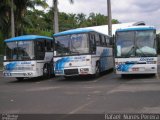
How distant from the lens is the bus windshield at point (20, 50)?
23875 mm

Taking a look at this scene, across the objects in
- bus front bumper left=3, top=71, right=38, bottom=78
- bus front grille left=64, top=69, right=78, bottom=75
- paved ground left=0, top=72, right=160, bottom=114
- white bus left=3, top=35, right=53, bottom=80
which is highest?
white bus left=3, top=35, right=53, bottom=80

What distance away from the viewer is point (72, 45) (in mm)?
22688

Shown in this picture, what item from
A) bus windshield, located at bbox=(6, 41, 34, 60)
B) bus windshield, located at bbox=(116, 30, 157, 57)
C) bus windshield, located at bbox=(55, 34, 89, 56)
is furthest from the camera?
bus windshield, located at bbox=(6, 41, 34, 60)

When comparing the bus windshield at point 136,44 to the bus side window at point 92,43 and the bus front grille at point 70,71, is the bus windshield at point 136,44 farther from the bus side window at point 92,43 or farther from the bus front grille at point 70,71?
the bus front grille at point 70,71

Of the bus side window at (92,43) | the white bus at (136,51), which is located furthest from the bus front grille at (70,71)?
the white bus at (136,51)

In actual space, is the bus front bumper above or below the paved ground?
above

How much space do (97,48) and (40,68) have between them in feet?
12.3

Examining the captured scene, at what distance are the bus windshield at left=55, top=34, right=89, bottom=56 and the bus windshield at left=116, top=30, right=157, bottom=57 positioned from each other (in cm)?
187

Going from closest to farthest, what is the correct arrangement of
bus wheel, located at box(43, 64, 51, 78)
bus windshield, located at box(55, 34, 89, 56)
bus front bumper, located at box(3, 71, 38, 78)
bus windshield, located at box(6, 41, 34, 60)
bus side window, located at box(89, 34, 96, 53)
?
bus windshield, located at box(55, 34, 89, 56) → bus side window, located at box(89, 34, 96, 53) → bus front bumper, located at box(3, 71, 38, 78) → bus windshield, located at box(6, 41, 34, 60) → bus wheel, located at box(43, 64, 51, 78)

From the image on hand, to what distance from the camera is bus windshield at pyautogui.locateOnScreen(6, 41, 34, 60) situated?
23875 mm

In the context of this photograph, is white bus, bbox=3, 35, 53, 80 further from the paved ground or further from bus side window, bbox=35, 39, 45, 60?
the paved ground

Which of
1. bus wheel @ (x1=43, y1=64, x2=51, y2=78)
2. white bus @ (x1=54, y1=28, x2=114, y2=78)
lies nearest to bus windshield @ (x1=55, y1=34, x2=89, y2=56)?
white bus @ (x1=54, y1=28, x2=114, y2=78)

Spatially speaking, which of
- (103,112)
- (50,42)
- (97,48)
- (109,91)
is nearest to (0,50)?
(50,42)

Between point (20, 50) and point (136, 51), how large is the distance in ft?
23.2
